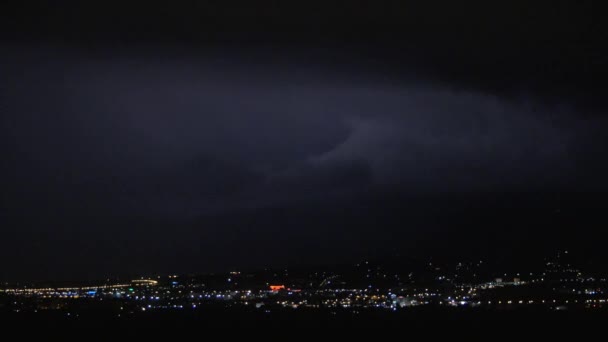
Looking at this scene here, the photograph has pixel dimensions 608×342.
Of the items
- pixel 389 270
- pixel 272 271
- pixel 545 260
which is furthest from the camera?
pixel 272 271

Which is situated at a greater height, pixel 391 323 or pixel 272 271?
pixel 272 271

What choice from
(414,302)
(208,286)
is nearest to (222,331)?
(414,302)

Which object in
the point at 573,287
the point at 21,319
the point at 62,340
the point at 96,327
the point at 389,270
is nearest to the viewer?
the point at 62,340

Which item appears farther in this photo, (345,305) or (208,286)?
(208,286)

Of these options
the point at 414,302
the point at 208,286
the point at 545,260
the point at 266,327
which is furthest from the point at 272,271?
the point at 266,327

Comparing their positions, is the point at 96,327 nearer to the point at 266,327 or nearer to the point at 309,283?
the point at 266,327

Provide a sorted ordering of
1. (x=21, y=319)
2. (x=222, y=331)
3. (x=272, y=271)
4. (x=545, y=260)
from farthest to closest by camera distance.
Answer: (x=272, y=271)
(x=545, y=260)
(x=21, y=319)
(x=222, y=331)

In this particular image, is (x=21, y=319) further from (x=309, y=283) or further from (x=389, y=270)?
(x=389, y=270)
